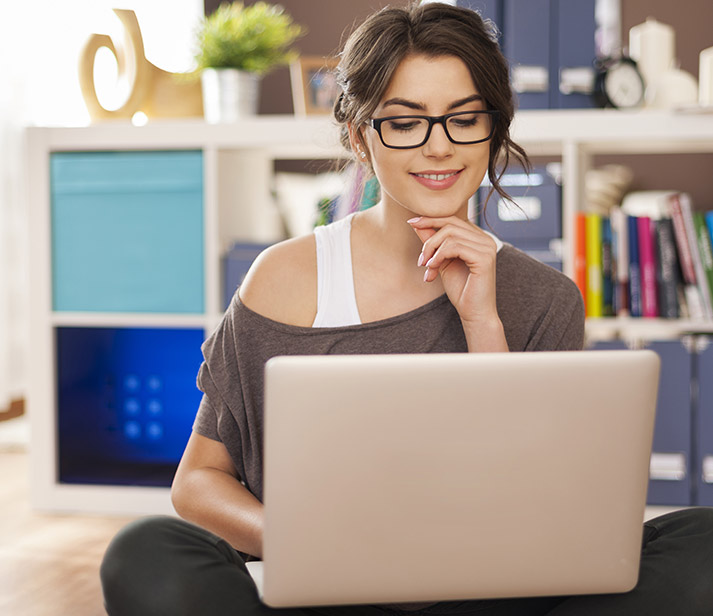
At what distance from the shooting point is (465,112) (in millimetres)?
1203

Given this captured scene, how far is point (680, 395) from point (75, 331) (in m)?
1.55

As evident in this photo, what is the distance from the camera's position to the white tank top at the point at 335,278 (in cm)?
133

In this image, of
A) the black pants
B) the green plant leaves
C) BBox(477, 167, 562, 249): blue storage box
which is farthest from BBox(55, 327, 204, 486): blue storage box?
the black pants

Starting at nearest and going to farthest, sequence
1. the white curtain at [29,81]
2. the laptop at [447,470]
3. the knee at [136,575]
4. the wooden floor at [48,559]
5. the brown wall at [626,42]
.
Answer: the laptop at [447,470] < the knee at [136,575] < the wooden floor at [48,559] < the white curtain at [29,81] < the brown wall at [626,42]

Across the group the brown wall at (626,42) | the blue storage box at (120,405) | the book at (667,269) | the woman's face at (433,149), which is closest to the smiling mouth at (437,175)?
the woman's face at (433,149)

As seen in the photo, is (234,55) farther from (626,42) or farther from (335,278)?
(626,42)

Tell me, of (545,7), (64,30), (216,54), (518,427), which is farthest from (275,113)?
(518,427)

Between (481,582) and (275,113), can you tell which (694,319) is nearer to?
(481,582)

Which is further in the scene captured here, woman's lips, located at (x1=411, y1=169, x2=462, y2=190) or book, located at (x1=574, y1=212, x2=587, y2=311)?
book, located at (x1=574, y1=212, x2=587, y2=311)

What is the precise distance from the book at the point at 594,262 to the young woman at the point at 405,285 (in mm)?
905

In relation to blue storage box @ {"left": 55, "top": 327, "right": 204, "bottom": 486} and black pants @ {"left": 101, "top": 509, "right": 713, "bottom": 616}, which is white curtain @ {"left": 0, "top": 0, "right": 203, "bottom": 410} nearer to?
blue storage box @ {"left": 55, "top": 327, "right": 204, "bottom": 486}

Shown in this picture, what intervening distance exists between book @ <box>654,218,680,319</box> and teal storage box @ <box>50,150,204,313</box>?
44.8 inches

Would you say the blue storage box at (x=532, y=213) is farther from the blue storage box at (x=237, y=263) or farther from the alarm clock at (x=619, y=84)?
the blue storage box at (x=237, y=263)

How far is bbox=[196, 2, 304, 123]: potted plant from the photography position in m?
2.41
